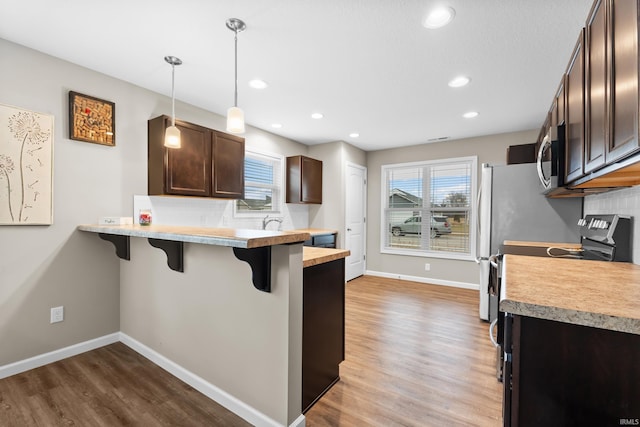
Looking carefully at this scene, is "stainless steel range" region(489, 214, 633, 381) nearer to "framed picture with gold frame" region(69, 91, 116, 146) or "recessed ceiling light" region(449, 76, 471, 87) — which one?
"recessed ceiling light" region(449, 76, 471, 87)

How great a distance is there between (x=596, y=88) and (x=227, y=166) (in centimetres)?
301

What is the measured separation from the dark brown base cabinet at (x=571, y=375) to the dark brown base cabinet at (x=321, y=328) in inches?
42.6

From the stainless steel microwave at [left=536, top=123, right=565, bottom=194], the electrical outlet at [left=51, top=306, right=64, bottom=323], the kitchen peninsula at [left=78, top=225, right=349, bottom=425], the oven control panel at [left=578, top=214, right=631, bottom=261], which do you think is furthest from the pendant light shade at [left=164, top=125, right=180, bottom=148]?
the oven control panel at [left=578, top=214, right=631, bottom=261]

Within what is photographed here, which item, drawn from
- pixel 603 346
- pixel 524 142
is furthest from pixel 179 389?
pixel 524 142

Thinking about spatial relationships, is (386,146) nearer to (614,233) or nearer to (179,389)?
(614,233)

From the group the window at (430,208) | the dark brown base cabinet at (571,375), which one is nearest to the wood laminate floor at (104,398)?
the dark brown base cabinet at (571,375)

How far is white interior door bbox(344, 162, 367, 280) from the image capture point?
5043 millimetres

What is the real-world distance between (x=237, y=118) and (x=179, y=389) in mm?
1863

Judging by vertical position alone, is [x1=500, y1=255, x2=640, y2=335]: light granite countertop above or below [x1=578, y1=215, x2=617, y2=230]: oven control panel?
below

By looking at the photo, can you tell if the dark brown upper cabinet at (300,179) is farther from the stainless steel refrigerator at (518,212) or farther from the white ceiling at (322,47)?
the stainless steel refrigerator at (518,212)

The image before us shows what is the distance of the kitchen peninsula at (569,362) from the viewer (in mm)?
786

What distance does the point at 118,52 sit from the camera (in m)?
2.21

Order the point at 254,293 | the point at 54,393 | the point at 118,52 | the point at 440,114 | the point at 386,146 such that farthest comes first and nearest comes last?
the point at 386,146 → the point at 440,114 → the point at 118,52 → the point at 54,393 → the point at 254,293

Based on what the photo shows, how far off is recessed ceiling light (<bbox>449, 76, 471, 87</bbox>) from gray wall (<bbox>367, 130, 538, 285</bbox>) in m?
Answer: 2.19
